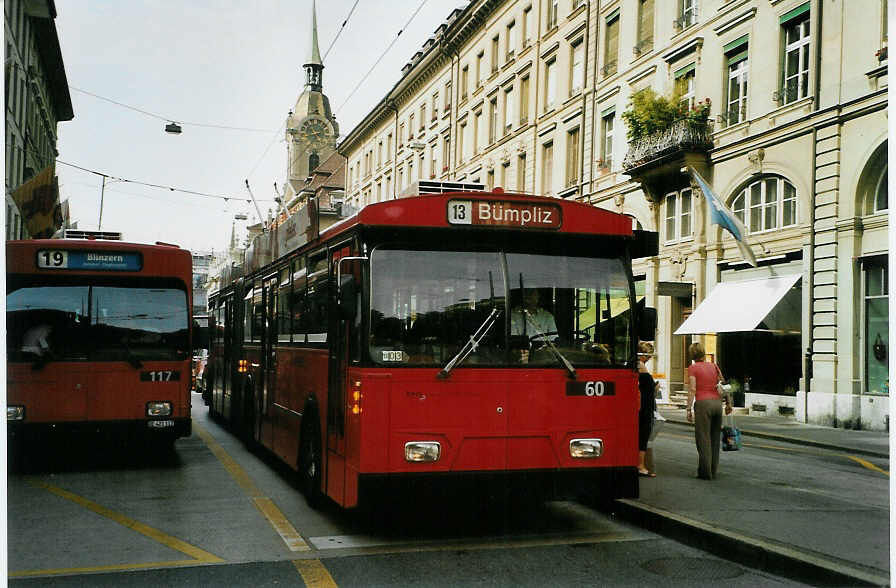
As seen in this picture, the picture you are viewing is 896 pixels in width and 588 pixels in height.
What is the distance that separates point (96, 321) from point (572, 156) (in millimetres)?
26529

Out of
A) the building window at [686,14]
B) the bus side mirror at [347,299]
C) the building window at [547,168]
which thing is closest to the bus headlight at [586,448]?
the bus side mirror at [347,299]

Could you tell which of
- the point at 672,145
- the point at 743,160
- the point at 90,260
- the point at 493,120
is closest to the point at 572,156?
the point at 493,120

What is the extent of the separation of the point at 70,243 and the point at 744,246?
17.4 m

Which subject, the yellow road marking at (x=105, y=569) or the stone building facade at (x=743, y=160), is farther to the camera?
the stone building facade at (x=743, y=160)

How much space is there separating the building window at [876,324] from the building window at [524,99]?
2082 cm

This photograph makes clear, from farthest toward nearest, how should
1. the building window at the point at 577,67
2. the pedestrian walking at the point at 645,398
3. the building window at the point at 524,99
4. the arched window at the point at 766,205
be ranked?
the building window at the point at 524,99 < the building window at the point at 577,67 < the arched window at the point at 766,205 < the pedestrian walking at the point at 645,398

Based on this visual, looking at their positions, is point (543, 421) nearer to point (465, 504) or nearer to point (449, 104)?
point (465, 504)

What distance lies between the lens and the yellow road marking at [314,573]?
20.3ft

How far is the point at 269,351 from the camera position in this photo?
1202cm

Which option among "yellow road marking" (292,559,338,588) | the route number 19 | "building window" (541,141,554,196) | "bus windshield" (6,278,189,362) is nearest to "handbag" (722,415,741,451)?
"bus windshield" (6,278,189,362)

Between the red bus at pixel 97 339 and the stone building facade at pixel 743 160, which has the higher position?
the stone building facade at pixel 743 160

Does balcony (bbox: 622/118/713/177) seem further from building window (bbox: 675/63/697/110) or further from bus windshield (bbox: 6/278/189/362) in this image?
bus windshield (bbox: 6/278/189/362)

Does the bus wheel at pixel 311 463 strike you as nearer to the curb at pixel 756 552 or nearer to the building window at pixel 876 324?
the curb at pixel 756 552

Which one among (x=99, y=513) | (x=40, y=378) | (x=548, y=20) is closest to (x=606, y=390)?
(x=99, y=513)
